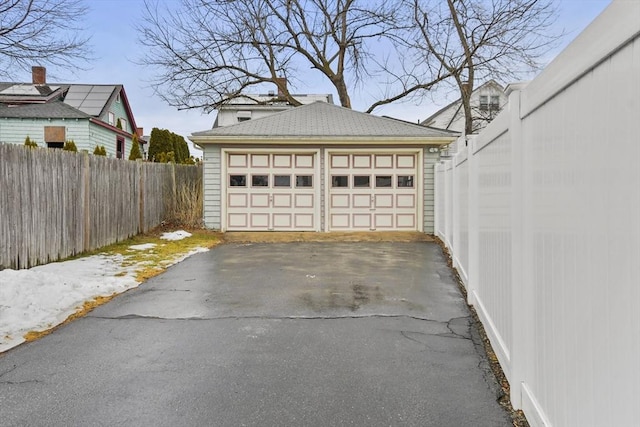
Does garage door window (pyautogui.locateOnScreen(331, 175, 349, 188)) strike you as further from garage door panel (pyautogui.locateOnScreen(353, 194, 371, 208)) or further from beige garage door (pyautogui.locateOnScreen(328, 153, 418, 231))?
garage door panel (pyautogui.locateOnScreen(353, 194, 371, 208))

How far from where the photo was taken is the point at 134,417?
299cm

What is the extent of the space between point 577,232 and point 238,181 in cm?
1273

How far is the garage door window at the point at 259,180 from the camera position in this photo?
14.1 meters

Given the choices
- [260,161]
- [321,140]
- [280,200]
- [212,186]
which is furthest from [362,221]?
[212,186]

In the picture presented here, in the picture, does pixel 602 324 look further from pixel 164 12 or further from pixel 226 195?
pixel 164 12

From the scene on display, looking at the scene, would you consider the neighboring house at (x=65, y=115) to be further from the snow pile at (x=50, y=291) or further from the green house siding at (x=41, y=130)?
the snow pile at (x=50, y=291)

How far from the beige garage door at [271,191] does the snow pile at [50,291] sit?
577 centimetres

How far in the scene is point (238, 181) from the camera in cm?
1413

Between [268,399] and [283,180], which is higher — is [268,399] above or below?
below

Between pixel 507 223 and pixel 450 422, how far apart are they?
139 cm

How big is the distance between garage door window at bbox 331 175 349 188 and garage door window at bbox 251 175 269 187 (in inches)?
75.7

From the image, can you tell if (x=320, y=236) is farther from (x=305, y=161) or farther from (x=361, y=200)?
(x=305, y=161)

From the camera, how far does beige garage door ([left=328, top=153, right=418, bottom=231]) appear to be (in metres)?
14.2

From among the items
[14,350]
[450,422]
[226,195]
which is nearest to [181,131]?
[226,195]
